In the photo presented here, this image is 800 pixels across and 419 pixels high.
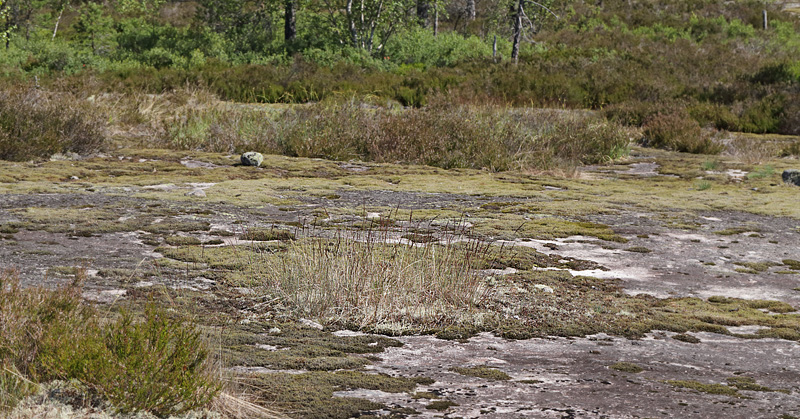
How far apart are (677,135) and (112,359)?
15016 mm

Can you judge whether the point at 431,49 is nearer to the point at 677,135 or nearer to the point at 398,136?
the point at 677,135

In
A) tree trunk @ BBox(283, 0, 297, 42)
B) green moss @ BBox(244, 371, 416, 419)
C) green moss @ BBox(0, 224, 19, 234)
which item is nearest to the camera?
green moss @ BBox(244, 371, 416, 419)

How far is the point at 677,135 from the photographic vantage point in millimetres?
16234

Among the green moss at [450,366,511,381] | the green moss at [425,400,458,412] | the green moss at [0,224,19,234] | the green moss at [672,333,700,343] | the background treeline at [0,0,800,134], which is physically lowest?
the green moss at [672,333,700,343]

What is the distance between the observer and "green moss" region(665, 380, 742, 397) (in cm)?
367

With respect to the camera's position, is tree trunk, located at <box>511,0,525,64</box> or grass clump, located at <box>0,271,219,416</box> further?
tree trunk, located at <box>511,0,525,64</box>

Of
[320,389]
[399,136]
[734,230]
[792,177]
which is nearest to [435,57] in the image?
[399,136]

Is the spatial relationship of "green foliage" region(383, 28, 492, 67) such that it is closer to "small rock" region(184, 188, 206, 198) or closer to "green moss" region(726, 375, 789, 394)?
"small rock" region(184, 188, 206, 198)

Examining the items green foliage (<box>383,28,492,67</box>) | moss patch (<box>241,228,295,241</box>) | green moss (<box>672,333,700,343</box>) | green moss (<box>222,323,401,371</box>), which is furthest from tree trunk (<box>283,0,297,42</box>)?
green moss (<box>672,333,700,343</box>)

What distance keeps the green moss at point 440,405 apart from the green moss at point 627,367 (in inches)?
42.8

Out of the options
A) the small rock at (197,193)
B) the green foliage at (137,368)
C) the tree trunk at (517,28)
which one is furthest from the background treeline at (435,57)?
the green foliage at (137,368)

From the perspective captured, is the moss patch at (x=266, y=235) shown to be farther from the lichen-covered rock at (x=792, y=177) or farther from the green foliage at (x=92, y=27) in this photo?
the green foliage at (x=92, y=27)

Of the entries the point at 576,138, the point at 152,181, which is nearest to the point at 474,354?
the point at 152,181

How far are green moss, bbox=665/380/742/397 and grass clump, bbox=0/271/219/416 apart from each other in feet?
7.11
